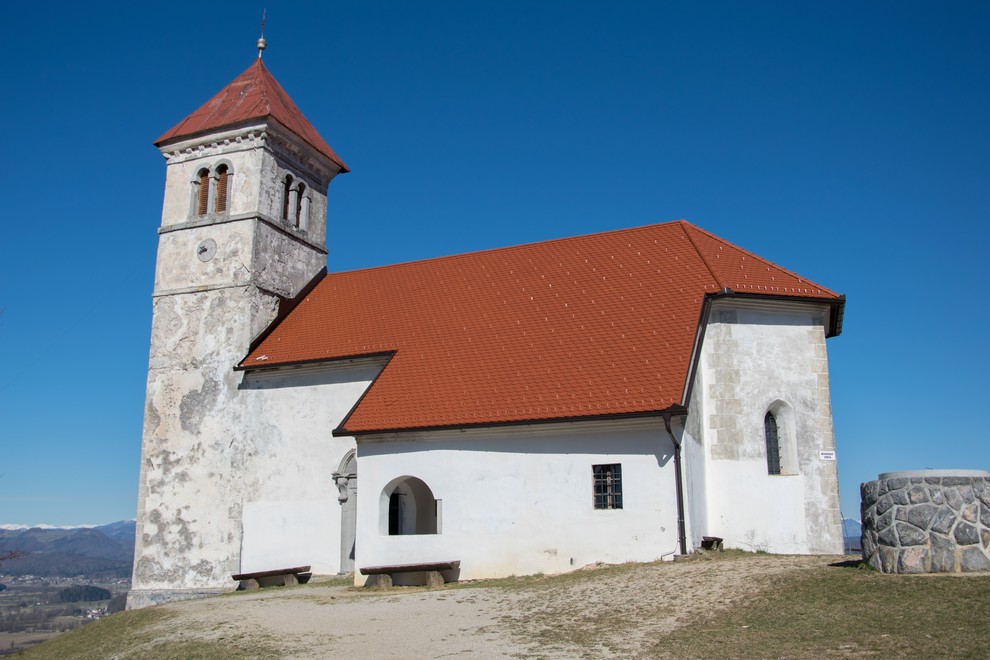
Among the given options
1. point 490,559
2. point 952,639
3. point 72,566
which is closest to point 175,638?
point 490,559

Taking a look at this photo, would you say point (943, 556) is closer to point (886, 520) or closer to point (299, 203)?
point (886, 520)

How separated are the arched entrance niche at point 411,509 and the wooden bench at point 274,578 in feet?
7.92

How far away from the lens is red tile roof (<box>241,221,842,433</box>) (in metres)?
17.5

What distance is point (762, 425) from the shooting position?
18469 millimetres

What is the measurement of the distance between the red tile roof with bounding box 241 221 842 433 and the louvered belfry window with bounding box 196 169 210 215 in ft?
15.5

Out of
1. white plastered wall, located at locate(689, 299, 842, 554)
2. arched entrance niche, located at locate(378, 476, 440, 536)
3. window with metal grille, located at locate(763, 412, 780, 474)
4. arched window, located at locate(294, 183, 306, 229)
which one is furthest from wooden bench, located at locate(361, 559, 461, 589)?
arched window, located at locate(294, 183, 306, 229)

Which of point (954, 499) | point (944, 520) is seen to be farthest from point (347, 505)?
point (954, 499)

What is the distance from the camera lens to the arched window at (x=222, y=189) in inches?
1008

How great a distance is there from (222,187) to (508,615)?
1842 centimetres

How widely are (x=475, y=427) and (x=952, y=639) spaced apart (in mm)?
10509

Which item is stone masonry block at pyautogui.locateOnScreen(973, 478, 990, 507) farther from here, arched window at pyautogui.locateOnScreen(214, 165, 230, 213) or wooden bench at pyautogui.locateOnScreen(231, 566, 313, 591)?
arched window at pyautogui.locateOnScreen(214, 165, 230, 213)

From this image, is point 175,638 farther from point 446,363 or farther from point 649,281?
point 649,281

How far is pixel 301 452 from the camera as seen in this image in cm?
2170

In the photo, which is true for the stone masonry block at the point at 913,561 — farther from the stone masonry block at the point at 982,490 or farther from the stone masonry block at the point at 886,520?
the stone masonry block at the point at 982,490
